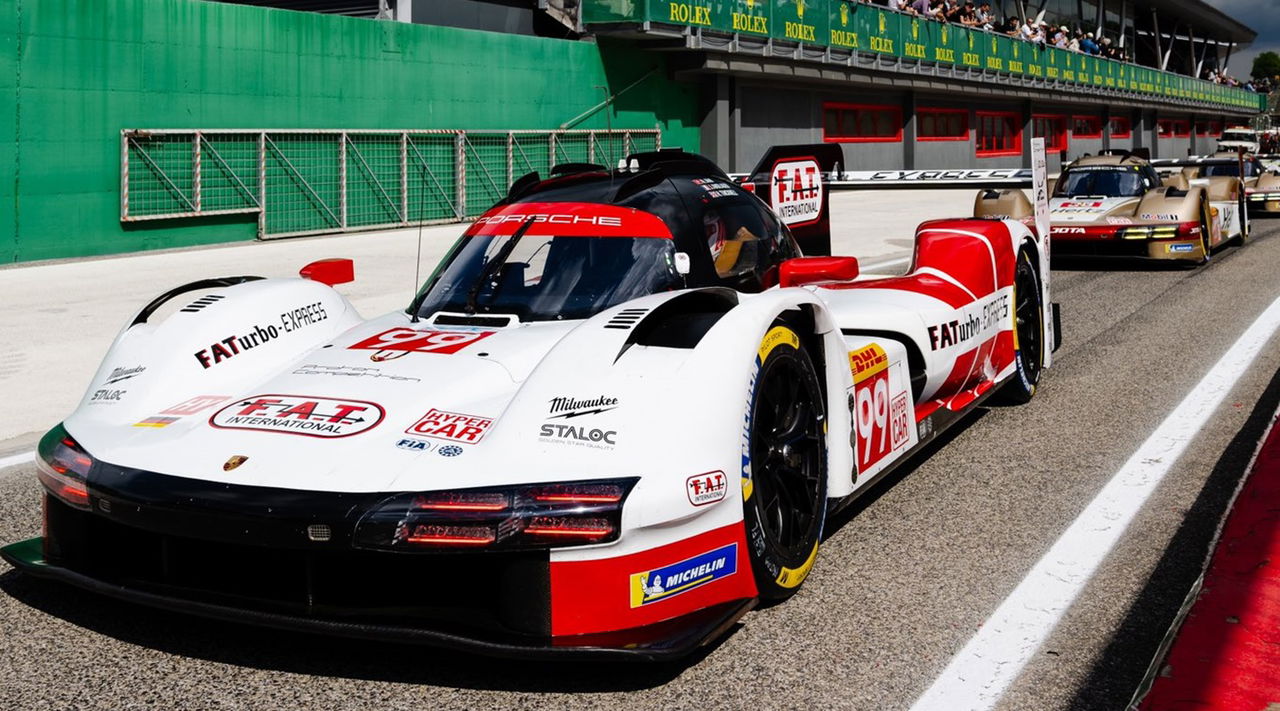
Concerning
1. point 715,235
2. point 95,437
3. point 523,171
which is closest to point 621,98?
point 523,171

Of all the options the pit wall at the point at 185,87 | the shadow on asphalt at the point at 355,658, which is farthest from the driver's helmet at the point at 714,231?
the pit wall at the point at 185,87

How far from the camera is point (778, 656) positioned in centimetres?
357

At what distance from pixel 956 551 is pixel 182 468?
8.45 ft

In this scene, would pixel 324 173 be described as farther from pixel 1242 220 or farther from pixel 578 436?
pixel 578 436

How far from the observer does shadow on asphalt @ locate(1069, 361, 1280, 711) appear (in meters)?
3.34

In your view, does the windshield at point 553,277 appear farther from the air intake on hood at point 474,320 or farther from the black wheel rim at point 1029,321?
the black wheel rim at point 1029,321

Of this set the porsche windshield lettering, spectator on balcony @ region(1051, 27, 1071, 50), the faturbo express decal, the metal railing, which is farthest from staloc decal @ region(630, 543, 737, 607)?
spectator on balcony @ region(1051, 27, 1071, 50)

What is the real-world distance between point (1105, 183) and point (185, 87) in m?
11.8

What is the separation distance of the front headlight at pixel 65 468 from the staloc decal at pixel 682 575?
1.51 metres

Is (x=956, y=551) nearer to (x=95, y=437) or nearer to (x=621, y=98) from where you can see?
(x=95, y=437)

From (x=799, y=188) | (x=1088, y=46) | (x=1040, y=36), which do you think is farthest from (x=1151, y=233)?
(x=1088, y=46)

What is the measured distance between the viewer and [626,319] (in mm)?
3904

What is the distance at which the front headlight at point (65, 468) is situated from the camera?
352 cm

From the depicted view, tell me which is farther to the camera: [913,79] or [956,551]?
[913,79]
